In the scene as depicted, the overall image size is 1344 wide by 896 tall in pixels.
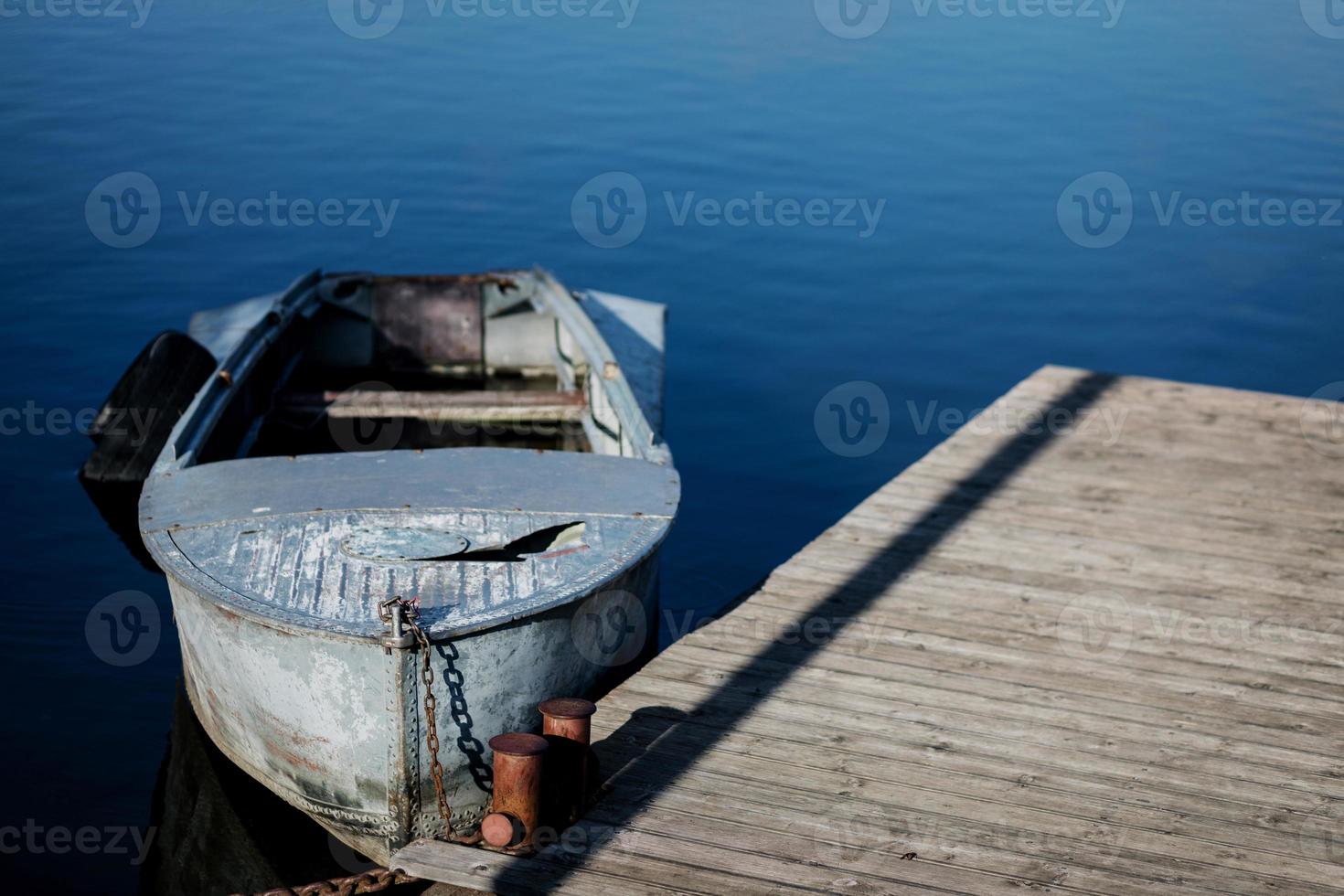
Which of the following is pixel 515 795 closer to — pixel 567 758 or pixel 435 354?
pixel 567 758

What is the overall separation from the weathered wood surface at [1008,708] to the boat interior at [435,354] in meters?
2.61

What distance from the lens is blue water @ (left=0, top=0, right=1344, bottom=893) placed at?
30.0ft

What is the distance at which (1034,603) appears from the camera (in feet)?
22.4

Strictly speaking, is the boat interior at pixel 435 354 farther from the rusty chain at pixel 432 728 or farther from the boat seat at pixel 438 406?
the rusty chain at pixel 432 728

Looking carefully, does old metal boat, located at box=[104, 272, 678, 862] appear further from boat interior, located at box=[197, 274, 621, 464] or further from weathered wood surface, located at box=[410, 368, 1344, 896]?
boat interior, located at box=[197, 274, 621, 464]

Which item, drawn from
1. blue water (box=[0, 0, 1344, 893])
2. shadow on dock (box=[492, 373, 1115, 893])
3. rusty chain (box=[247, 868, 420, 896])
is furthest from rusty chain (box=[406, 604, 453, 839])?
blue water (box=[0, 0, 1344, 893])

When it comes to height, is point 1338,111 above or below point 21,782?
above

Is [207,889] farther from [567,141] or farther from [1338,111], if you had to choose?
[1338,111]

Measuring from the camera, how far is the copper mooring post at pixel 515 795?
4.78 m

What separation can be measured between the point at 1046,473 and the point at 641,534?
3.61 meters

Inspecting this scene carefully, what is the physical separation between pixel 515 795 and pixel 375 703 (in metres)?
0.64

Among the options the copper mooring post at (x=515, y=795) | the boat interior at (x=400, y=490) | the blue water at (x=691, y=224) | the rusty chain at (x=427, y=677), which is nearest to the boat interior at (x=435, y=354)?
the boat interior at (x=400, y=490)

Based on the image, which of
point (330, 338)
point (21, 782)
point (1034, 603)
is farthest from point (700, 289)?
point (21, 782)

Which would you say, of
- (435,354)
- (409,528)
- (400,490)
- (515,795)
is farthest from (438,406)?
(515,795)
